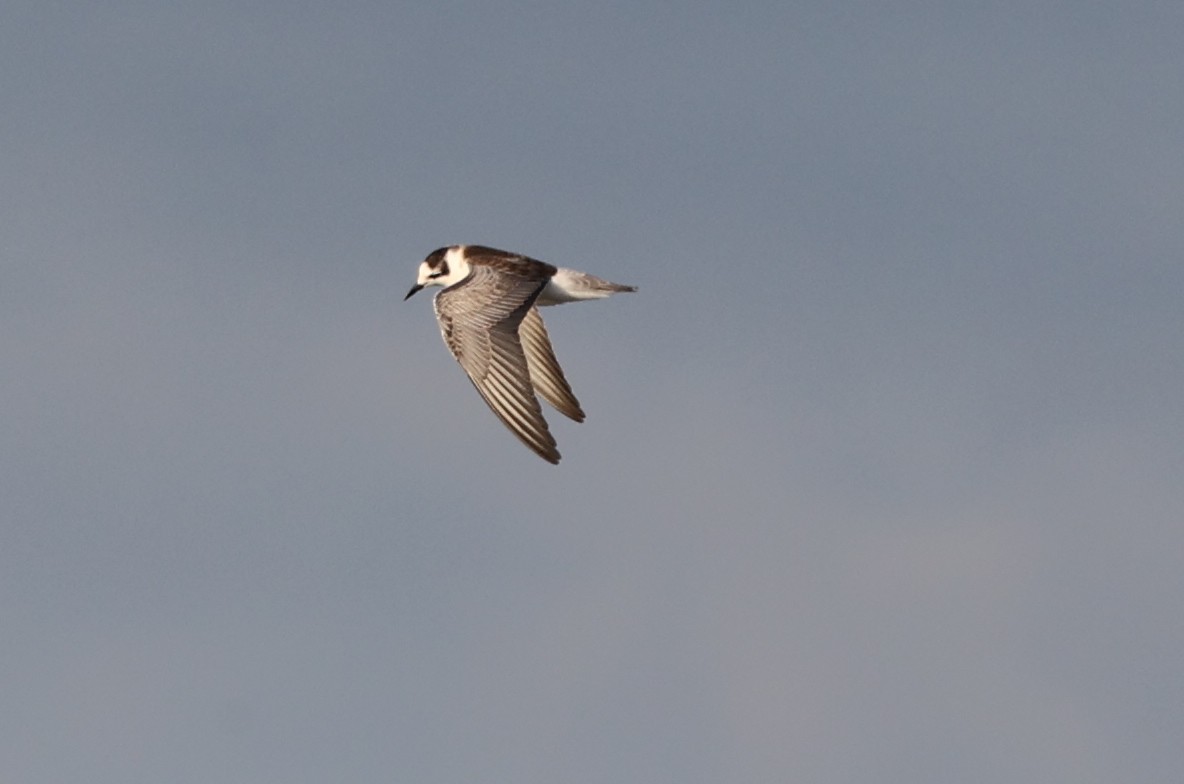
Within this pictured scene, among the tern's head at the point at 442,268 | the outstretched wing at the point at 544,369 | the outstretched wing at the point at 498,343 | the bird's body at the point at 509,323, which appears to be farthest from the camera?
the tern's head at the point at 442,268

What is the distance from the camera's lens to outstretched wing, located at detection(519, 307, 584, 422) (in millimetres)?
43719

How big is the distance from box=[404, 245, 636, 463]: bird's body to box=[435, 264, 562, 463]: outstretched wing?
2cm

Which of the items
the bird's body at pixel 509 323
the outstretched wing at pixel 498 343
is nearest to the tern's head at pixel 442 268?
the bird's body at pixel 509 323

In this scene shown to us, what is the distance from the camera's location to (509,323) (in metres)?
41.7

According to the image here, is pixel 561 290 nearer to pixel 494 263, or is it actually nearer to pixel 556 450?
pixel 494 263

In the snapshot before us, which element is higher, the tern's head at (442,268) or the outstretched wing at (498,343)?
the tern's head at (442,268)

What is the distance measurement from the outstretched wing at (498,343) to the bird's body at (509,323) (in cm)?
2

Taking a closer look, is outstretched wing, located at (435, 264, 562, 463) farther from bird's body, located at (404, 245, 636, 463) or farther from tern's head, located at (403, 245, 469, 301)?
tern's head, located at (403, 245, 469, 301)

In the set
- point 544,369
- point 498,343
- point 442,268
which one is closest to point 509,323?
point 498,343

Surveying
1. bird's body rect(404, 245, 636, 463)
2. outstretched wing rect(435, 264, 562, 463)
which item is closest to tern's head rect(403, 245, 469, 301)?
bird's body rect(404, 245, 636, 463)

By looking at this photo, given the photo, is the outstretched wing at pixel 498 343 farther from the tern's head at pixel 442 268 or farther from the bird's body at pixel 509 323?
the tern's head at pixel 442 268

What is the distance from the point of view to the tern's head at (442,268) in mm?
45000

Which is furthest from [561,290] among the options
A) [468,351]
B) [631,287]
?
[468,351]

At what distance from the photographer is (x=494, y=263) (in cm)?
4459
